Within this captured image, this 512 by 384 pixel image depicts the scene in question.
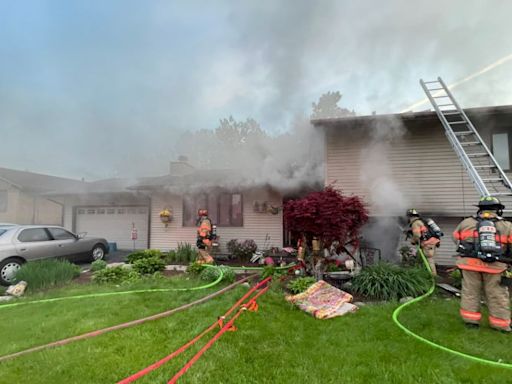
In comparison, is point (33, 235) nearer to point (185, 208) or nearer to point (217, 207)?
point (185, 208)

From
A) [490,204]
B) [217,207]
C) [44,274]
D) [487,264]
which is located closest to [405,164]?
[490,204]

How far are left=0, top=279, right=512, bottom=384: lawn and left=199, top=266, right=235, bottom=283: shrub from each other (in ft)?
4.80

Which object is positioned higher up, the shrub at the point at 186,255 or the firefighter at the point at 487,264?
the firefighter at the point at 487,264

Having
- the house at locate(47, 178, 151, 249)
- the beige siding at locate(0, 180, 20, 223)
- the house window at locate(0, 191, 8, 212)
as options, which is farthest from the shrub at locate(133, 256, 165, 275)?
the house window at locate(0, 191, 8, 212)

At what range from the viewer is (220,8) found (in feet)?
27.6

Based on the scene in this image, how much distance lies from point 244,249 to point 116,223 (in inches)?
258

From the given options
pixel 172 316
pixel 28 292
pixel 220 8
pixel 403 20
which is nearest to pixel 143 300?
pixel 172 316

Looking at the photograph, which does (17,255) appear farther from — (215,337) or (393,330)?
(393,330)

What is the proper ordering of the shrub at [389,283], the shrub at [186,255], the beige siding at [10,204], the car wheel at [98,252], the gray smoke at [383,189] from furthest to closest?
1. the beige siding at [10,204]
2. the car wheel at [98,252]
3. the shrub at [186,255]
4. the gray smoke at [383,189]
5. the shrub at [389,283]

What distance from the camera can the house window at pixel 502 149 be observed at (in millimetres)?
7336

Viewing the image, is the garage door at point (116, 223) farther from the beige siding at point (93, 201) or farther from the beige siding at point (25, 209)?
the beige siding at point (25, 209)

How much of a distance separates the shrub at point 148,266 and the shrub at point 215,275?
1.44m

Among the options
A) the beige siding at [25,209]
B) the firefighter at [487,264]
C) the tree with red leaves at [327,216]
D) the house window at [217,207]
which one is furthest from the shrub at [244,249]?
the beige siding at [25,209]

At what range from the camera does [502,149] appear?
740 centimetres
